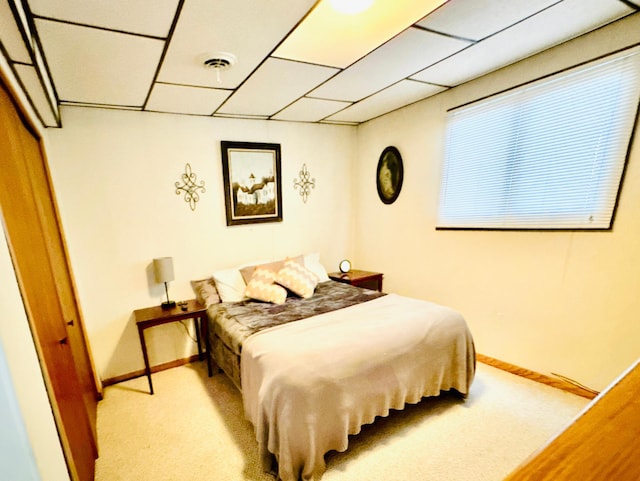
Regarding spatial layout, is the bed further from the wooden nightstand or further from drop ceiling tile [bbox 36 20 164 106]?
drop ceiling tile [bbox 36 20 164 106]

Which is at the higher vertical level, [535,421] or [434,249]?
[434,249]

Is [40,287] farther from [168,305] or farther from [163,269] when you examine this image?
[168,305]

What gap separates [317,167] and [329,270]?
4.55 ft

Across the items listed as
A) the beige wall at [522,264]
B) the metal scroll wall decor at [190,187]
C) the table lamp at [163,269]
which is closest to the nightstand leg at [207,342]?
the table lamp at [163,269]

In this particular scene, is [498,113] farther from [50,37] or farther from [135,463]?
[135,463]

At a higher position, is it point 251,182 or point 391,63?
point 391,63

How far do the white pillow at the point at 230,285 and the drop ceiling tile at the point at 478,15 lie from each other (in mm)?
2501

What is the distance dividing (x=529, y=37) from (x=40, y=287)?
305 cm

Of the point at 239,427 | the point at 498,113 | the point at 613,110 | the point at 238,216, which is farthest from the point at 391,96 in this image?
the point at 239,427

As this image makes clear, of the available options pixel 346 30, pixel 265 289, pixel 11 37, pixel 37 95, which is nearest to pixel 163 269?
pixel 265 289

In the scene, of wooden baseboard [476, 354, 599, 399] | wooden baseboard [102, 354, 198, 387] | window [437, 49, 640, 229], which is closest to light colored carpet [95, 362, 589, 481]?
wooden baseboard [476, 354, 599, 399]

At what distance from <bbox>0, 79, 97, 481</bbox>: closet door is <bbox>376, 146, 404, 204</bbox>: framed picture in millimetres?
3050

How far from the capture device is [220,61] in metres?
1.75

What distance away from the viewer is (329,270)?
150 inches
